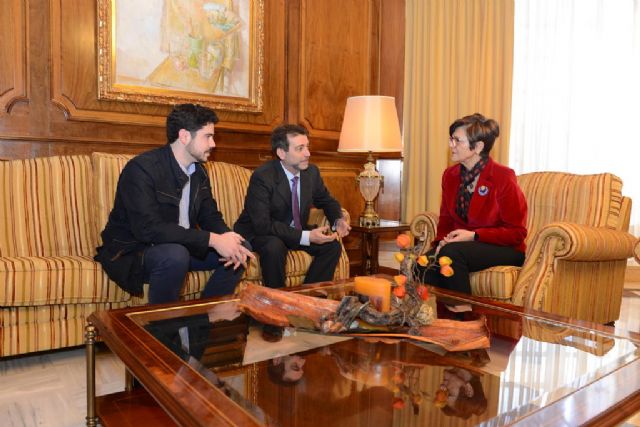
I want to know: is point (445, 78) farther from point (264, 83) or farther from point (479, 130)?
point (479, 130)

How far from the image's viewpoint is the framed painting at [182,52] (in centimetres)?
333

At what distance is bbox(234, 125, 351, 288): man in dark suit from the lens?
9.29 feet

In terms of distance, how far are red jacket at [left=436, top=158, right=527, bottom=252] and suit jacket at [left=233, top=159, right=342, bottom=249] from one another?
0.82 m

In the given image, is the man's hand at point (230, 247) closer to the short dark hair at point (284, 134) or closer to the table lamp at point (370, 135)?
the short dark hair at point (284, 134)

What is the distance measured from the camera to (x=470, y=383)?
1256 mm

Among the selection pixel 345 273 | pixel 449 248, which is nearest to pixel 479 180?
pixel 449 248

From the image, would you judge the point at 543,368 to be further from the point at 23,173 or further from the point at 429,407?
the point at 23,173

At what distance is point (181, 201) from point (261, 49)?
1.75 metres

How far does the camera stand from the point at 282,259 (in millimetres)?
2812

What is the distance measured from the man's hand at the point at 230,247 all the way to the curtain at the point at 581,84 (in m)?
2.95

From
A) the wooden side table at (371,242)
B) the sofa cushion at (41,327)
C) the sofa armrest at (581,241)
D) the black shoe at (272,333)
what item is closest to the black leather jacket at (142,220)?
the sofa cushion at (41,327)

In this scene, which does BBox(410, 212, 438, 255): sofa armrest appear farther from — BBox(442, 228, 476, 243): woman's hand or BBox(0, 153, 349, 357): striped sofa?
BBox(0, 153, 349, 357): striped sofa

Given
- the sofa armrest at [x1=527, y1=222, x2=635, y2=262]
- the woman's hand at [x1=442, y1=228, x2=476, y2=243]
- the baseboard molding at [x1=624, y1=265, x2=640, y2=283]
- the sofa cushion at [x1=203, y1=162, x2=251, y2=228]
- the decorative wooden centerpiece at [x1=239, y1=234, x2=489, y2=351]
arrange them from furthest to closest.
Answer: the baseboard molding at [x1=624, y1=265, x2=640, y2=283], the sofa cushion at [x1=203, y1=162, x2=251, y2=228], the woman's hand at [x1=442, y1=228, x2=476, y2=243], the sofa armrest at [x1=527, y1=222, x2=635, y2=262], the decorative wooden centerpiece at [x1=239, y1=234, x2=489, y2=351]

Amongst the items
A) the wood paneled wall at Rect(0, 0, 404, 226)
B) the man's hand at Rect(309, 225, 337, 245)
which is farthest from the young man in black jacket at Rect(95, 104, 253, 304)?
the wood paneled wall at Rect(0, 0, 404, 226)
